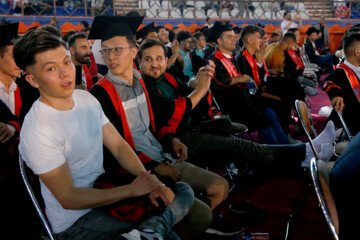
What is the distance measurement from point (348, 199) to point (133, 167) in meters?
0.92

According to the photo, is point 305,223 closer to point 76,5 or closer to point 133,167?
point 133,167

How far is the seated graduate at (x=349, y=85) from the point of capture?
331cm

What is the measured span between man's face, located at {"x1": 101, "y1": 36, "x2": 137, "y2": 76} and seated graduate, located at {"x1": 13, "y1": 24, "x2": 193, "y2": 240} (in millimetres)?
633

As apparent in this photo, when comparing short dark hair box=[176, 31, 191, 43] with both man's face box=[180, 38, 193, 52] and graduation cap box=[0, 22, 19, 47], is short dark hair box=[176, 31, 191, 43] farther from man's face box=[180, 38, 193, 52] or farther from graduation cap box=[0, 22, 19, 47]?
graduation cap box=[0, 22, 19, 47]

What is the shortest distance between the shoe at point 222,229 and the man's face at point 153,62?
110 centimetres

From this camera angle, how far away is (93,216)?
5.16ft

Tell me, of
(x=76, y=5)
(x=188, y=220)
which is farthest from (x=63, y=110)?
(x=76, y=5)

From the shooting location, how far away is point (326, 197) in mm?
1543

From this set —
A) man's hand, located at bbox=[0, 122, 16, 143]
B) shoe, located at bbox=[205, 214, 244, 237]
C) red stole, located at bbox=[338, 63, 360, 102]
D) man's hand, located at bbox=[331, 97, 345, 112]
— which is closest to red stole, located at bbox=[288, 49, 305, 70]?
red stole, located at bbox=[338, 63, 360, 102]

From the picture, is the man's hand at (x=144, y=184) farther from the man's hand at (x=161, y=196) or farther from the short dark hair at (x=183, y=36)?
the short dark hair at (x=183, y=36)

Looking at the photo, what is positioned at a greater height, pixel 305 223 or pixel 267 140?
pixel 267 140

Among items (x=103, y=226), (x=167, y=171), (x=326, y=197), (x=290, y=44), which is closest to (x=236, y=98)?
(x=167, y=171)

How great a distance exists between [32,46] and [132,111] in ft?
2.66

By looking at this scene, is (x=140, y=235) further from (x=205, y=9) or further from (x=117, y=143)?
(x=205, y=9)
